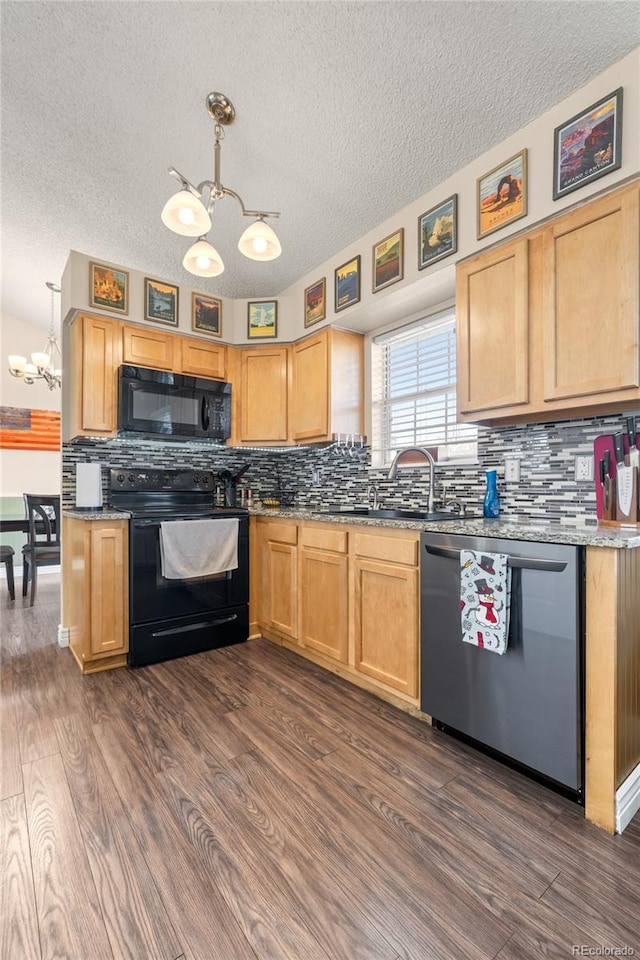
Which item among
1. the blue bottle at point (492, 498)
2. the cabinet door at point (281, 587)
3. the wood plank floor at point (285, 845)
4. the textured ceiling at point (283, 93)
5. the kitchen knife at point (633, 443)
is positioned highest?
the textured ceiling at point (283, 93)

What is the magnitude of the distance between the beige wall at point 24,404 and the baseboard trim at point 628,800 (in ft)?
20.6

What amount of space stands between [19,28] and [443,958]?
3107mm

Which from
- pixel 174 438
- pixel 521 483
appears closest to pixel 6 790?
pixel 174 438

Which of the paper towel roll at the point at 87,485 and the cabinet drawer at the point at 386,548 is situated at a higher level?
the paper towel roll at the point at 87,485

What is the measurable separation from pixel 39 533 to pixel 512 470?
4.55 meters

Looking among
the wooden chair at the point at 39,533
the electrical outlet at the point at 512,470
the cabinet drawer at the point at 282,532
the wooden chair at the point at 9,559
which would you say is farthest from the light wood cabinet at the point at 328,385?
the wooden chair at the point at 9,559

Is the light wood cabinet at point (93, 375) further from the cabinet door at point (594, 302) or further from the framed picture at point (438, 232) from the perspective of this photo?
the cabinet door at point (594, 302)

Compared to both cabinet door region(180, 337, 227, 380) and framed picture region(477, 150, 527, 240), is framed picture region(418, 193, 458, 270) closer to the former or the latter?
framed picture region(477, 150, 527, 240)

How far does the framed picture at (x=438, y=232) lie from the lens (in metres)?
2.21

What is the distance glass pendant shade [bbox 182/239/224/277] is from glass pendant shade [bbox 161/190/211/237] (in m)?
0.17

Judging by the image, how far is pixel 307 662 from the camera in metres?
2.73

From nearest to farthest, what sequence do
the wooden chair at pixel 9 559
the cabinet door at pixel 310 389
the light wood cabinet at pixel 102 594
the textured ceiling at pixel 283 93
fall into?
the textured ceiling at pixel 283 93 → the light wood cabinet at pixel 102 594 → the cabinet door at pixel 310 389 → the wooden chair at pixel 9 559

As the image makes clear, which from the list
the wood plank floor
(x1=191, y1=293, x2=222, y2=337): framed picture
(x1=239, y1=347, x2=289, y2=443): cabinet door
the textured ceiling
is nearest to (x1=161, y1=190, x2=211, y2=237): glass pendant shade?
the textured ceiling

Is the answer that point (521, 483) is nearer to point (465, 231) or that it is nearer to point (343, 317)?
point (465, 231)
